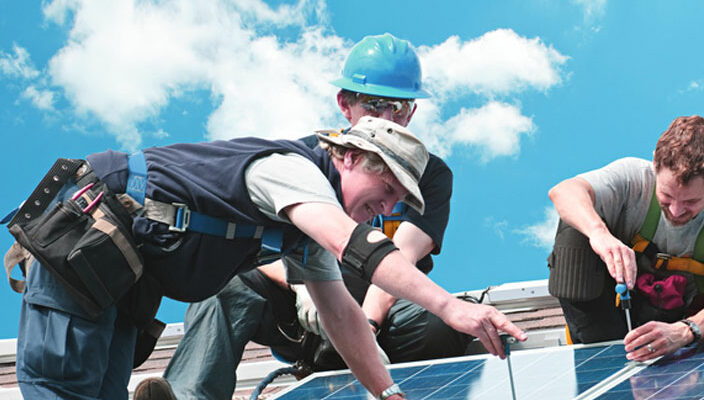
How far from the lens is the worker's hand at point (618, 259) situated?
12.9 feet

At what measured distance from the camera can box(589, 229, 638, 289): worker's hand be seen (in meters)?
3.92

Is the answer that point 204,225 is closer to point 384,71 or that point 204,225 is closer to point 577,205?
point 577,205

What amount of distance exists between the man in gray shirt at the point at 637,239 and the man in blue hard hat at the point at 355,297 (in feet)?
2.35

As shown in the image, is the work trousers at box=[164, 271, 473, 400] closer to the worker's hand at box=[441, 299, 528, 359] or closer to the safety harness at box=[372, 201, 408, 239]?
the safety harness at box=[372, 201, 408, 239]

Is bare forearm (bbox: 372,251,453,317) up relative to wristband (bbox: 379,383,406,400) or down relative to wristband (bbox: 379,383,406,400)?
up

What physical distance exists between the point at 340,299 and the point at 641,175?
1.83 meters

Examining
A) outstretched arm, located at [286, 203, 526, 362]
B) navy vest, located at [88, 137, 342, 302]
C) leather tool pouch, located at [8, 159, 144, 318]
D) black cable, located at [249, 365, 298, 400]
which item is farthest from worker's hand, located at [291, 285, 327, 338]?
outstretched arm, located at [286, 203, 526, 362]

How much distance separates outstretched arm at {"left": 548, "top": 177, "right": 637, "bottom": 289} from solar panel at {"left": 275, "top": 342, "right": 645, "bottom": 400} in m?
0.41

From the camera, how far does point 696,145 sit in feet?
13.8

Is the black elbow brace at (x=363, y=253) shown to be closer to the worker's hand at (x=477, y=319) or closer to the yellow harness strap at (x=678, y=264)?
the worker's hand at (x=477, y=319)

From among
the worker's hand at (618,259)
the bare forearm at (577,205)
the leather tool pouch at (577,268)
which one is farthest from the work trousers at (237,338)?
the worker's hand at (618,259)

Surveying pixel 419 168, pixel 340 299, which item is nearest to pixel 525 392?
pixel 340 299

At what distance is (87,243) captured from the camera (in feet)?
10.3

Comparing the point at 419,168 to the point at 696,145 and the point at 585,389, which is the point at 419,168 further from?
the point at 696,145
